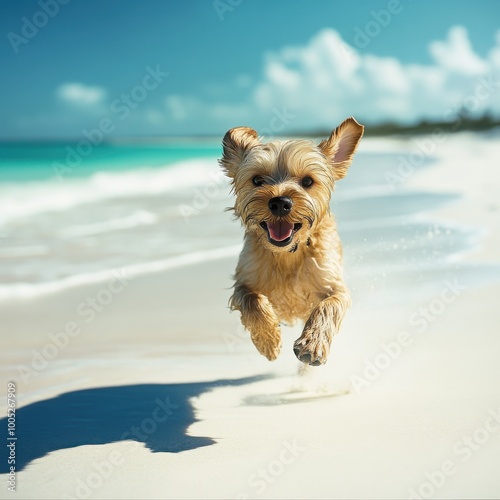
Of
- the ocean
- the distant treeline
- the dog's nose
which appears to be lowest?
the dog's nose

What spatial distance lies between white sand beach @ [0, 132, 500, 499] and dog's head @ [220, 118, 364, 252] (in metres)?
1.13

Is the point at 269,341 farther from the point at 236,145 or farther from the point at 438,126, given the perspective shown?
the point at 438,126

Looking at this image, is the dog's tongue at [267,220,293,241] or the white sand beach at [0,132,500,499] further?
the dog's tongue at [267,220,293,241]

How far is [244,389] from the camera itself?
5.33 m

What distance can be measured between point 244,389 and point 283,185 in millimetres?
1486

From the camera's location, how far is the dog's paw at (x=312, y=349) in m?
4.47

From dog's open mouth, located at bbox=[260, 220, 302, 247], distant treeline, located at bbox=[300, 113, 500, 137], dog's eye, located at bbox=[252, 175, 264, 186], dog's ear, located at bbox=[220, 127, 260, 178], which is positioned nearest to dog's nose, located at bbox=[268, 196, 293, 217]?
dog's open mouth, located at bbox=[260, 220, 302, 247]

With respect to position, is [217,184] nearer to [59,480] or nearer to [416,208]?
[416,208]

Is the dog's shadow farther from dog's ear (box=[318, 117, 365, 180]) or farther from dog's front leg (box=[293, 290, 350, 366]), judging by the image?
dog's ear (box=[318, 117, 365, 180])

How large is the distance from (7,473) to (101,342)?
7.79 ft

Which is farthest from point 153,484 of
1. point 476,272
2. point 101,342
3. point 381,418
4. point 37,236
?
point 37,236

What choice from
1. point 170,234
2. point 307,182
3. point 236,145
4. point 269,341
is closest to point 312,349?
point 269,341

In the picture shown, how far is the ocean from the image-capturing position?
860 centimetres

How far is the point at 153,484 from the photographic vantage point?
383 cm
